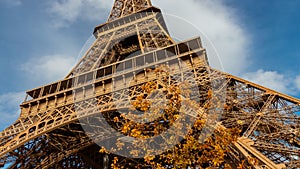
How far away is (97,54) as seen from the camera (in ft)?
66.5

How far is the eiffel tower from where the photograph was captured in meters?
9.55

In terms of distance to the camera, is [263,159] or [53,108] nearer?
[263,159]

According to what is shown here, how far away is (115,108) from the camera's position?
1316cm

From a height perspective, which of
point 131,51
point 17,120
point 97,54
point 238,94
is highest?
point 131,51

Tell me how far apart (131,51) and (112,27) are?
9.10 feet

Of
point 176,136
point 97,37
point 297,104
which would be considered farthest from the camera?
point 97,37

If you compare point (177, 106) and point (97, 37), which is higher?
point (97, 37)

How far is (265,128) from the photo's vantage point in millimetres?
10242

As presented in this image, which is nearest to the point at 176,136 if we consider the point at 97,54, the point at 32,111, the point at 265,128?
the point at 265,128

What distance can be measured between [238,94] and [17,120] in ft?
43.2

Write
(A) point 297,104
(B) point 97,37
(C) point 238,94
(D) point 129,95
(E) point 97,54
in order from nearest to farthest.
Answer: (A) point 297,104 → (C) point 238,94 → (D) point 129,95 → (E) point 97,54 → (B) point 97,37

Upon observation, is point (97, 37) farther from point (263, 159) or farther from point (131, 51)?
point (263, 159)

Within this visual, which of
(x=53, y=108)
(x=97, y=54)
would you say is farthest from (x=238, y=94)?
(x=97, y=54)

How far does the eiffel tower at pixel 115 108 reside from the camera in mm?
9555
